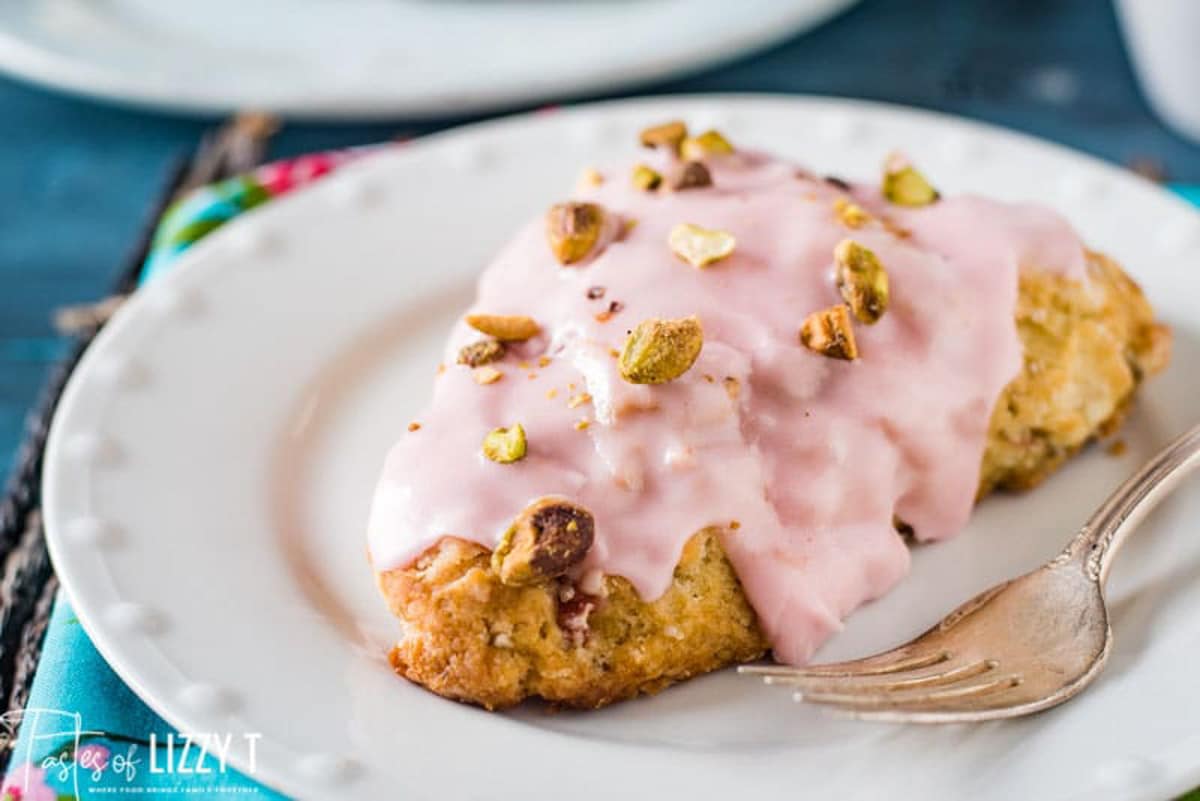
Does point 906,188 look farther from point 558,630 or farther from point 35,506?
point 35,506

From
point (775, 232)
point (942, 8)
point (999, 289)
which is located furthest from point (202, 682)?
point (942, 8)

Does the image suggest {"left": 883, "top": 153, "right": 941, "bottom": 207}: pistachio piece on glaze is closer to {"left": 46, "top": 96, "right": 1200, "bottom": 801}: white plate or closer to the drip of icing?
the drip of icing

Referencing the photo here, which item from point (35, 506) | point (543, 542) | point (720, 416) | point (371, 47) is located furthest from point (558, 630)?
point (371, 47)

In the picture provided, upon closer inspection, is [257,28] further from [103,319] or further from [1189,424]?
[1189,424]

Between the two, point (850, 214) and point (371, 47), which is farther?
point (371, 47)

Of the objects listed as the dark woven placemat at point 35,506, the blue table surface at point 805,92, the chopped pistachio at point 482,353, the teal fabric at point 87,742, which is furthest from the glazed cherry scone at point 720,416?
the blue table surface at point 805,92

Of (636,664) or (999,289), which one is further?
(999,289)

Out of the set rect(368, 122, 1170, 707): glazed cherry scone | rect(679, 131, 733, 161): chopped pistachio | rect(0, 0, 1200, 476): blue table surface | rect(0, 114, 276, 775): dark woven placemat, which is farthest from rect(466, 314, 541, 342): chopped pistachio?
rect(0, 0, 1200, 476): blue table surface
